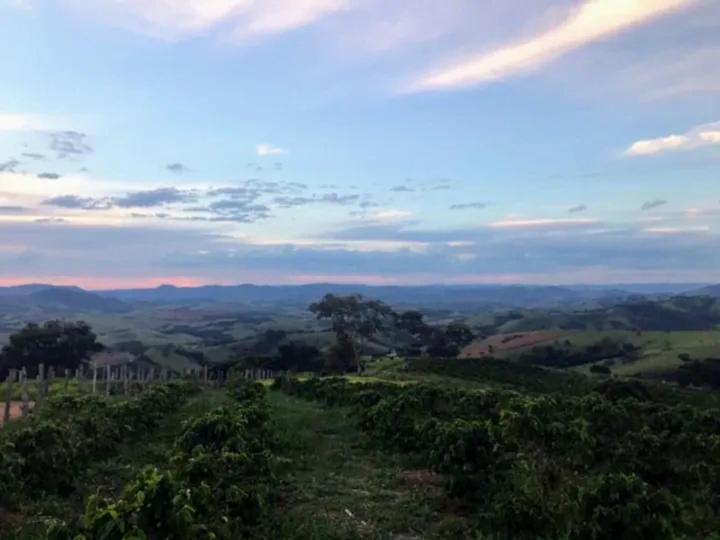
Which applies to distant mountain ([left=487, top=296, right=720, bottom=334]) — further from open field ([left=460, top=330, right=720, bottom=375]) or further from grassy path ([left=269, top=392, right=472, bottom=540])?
grassy path ([left=269, top=392, right=472, bottom=540])

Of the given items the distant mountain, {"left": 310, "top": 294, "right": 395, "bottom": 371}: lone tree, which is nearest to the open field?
{"left": 310, "top": 294, "right": 395, "bottom": 371}: lone tree

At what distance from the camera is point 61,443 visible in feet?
40.5

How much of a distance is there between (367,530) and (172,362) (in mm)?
84328

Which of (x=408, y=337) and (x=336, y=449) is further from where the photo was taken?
(x=408, y=337)

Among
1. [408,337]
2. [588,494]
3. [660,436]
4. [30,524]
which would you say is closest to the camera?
[588,494]

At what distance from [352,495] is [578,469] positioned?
4.12m

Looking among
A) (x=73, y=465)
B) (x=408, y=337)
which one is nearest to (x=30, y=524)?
(x=73, y=465)

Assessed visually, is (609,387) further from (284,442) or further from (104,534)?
(104,534)

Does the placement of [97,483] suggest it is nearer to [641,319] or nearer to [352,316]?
[352,316]

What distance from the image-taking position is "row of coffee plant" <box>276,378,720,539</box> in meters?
7.94

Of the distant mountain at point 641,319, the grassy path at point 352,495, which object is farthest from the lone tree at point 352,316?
the grassy path at point 352,495

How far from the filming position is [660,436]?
1478cm

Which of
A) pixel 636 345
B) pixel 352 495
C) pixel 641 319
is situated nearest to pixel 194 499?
pixel 352 495

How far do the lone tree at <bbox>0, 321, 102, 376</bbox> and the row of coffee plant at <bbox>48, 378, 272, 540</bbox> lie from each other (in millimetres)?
56786
